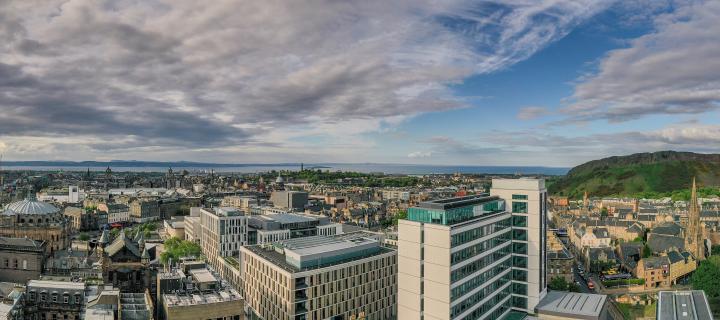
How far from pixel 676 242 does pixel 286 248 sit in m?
115

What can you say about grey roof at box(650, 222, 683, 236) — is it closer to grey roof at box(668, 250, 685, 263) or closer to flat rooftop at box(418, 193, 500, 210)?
grey roof at box(668, 250, 685, 263)

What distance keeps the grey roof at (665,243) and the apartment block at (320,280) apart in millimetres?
88851

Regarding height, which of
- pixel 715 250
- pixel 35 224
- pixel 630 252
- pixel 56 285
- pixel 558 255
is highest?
pixel 35 224

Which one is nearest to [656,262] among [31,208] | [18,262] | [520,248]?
[520,248]

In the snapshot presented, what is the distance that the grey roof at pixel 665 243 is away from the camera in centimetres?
12825

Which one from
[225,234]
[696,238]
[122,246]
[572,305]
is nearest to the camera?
[122,246]

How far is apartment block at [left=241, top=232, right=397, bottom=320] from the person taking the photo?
2832 inches

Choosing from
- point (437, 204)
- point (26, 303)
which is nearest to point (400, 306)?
point (437, 204)

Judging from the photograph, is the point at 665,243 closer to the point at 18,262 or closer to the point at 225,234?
the point at 225,234

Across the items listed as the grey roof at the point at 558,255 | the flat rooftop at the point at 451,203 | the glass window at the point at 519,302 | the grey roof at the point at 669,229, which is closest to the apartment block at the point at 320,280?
the flat rooftop at the point at 451,203

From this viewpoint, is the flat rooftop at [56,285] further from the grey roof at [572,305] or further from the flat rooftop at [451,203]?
the grey roof at [572,305]

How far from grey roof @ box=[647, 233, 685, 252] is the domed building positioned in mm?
156015

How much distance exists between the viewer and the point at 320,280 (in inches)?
2891

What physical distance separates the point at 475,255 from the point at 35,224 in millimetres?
99926
